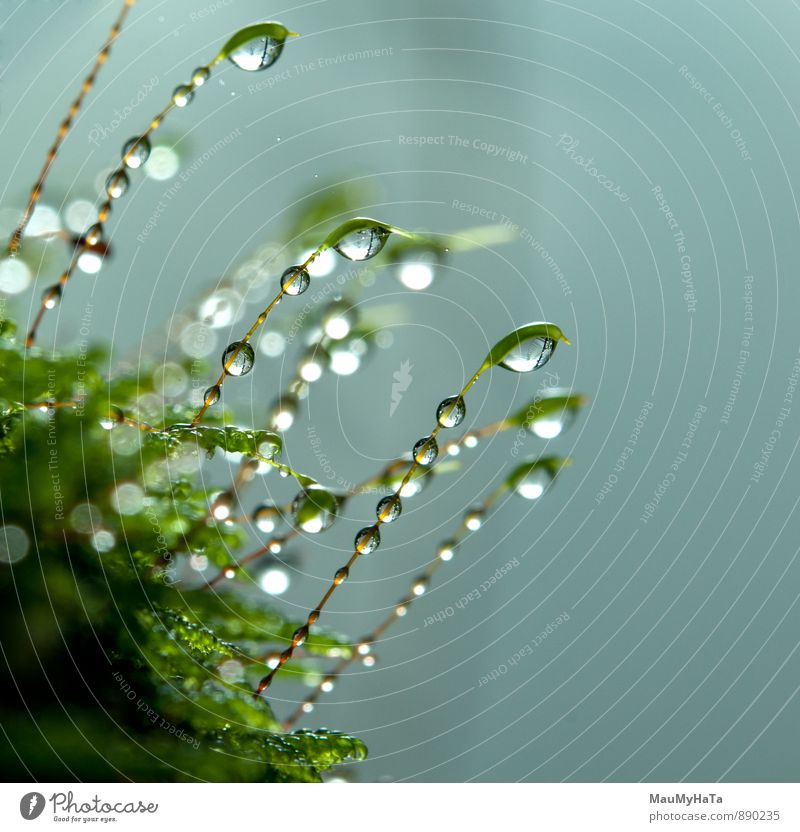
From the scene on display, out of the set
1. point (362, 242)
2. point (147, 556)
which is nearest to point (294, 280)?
point (362, 242)

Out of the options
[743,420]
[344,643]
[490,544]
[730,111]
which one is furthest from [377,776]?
[730,111]

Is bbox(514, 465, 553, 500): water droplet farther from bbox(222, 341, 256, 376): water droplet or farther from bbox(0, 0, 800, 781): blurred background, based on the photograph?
bbox(222, 341, 256, 376): water droplet

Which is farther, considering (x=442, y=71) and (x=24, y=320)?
(x=442, y=71)

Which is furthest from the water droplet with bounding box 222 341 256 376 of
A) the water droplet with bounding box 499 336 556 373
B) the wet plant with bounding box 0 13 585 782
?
the water droplet with bounding box 499 336 556 373

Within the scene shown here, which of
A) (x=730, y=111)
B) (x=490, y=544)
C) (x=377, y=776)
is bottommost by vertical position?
(x=377, y=776)

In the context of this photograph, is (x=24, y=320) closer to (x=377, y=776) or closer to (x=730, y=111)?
(x=377, y=776)
